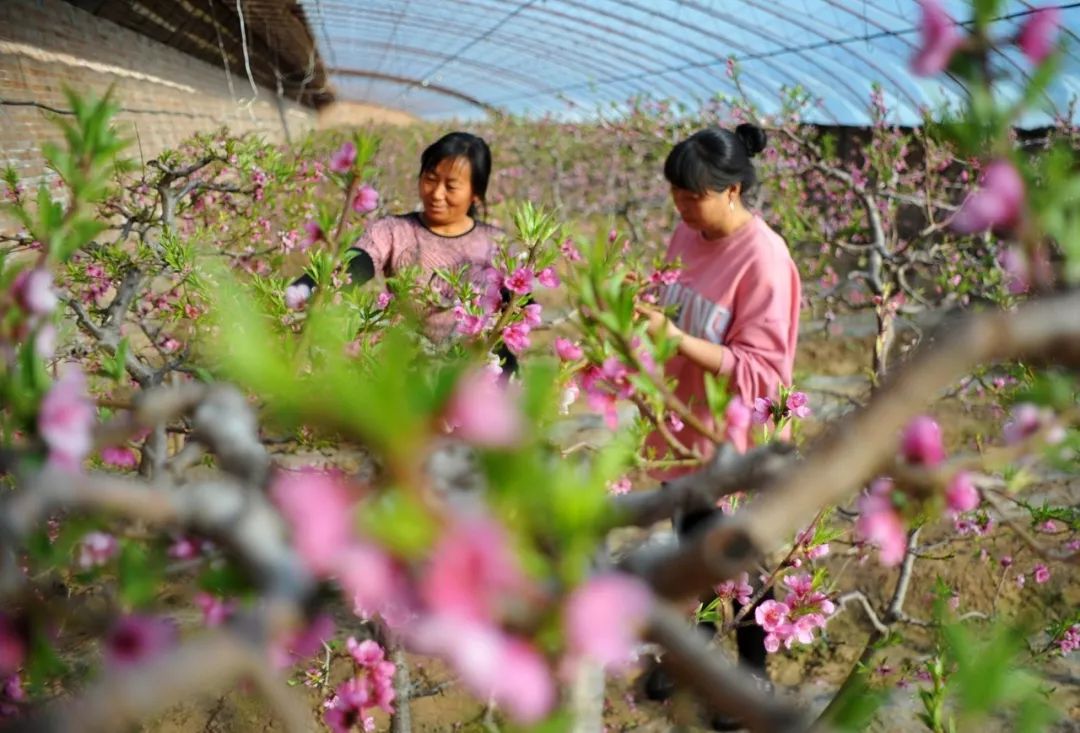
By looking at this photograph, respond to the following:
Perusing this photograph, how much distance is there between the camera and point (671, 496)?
27.6 inches

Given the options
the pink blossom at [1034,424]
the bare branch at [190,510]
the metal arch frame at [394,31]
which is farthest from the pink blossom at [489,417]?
the metal arch frame at [394,31]

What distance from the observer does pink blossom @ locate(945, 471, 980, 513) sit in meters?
0.64

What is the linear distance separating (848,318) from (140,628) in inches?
308

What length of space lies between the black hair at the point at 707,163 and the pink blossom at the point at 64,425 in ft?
6.72

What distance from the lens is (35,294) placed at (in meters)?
0.71

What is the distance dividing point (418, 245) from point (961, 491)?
2.27 metres

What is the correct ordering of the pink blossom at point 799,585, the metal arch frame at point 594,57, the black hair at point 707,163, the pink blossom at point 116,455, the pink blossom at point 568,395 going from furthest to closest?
the metal arch frame at point 594,57 → the black hair at point 707,163 → the pink blossom at point 799,585 → the pink blossom at point 568,395 → the pink blossom at point 116,455

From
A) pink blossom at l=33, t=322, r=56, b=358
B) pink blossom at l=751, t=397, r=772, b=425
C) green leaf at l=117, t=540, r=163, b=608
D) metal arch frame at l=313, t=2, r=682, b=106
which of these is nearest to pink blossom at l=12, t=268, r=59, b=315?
pink blossom at l=33, t=322, r=56, b=358

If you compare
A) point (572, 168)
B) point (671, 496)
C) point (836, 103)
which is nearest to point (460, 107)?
point (572, 168)

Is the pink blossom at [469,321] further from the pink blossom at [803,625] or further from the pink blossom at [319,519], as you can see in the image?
the pink blossom at [319,519]

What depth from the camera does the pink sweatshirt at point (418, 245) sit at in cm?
A: 265

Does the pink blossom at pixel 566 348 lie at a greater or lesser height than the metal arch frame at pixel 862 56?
lesser

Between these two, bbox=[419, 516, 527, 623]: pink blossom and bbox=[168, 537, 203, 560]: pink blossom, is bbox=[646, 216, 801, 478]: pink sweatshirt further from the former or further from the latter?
bbox=[419, 516, 527, 623]: pink blossom

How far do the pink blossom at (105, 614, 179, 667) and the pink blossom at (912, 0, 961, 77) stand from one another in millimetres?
824
